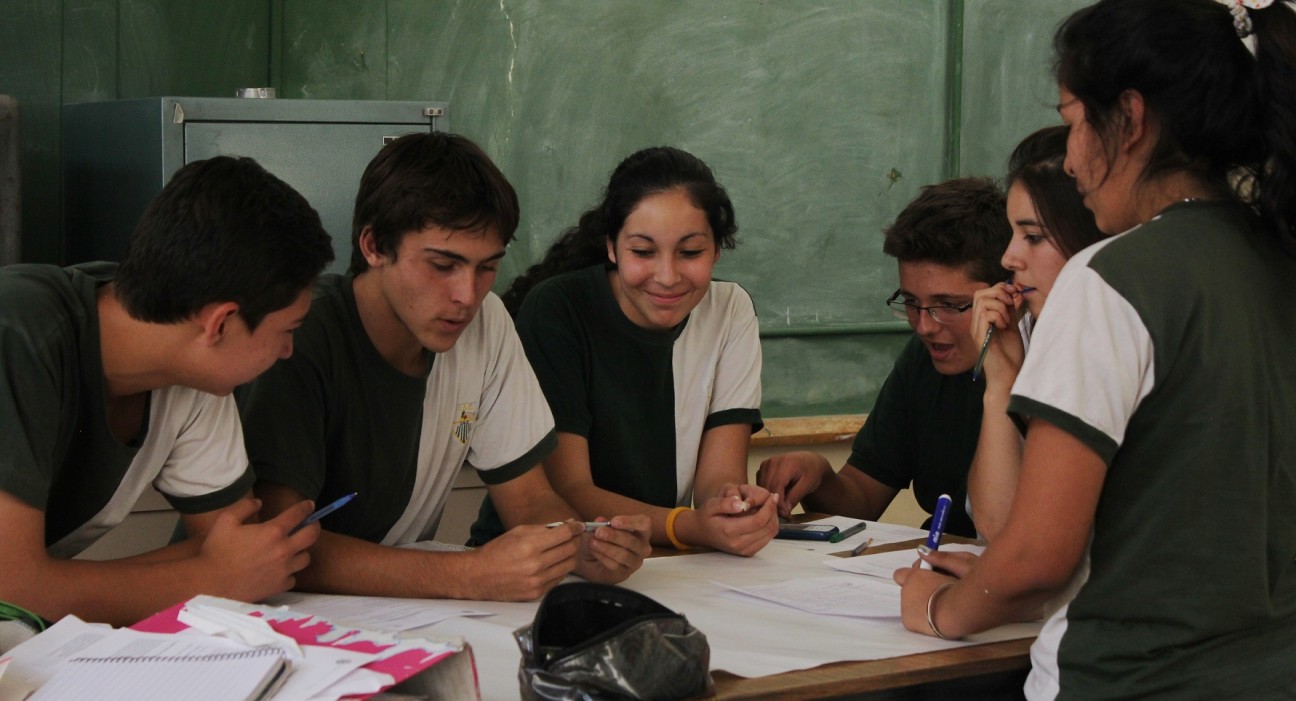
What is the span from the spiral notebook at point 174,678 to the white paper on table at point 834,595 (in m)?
0.84

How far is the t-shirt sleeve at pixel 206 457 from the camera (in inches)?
72.4

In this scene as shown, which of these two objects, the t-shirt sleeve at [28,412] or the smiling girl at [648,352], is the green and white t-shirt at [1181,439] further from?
the t-shirt sleeve at [28,412]

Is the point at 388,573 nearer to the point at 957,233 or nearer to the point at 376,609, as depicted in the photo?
the point at 376,609

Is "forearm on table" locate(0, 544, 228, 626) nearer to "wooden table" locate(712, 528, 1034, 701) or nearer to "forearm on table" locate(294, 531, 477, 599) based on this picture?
"forearm on table" locate(294, 531, 477, 599)

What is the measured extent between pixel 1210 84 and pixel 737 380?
1.36 m

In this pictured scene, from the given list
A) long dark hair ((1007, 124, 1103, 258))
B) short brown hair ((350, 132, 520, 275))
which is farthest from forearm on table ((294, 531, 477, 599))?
long dark hair ((1007, 124, 1103, 258))

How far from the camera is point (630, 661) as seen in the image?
4.29ft

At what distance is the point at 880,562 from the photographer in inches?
85.6

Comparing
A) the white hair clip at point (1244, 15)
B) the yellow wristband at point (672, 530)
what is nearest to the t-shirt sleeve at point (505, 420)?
the yellow wristband at point (672, 530)

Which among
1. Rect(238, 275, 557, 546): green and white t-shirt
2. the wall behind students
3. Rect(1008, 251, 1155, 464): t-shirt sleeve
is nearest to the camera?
Rect(1008, 251, 1155, 464): t-shirt sleeve

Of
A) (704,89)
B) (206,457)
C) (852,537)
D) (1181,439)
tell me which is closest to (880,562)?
→ (852,537)

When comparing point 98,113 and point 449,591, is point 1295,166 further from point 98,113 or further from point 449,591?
point 98,113

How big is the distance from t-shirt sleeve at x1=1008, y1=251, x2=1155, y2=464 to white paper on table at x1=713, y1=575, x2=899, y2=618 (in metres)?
0.53

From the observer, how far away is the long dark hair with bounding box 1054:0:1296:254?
1441mm
